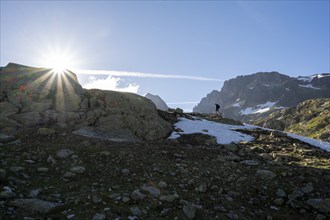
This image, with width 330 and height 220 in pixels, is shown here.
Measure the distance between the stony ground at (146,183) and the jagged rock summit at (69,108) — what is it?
10.6 feet

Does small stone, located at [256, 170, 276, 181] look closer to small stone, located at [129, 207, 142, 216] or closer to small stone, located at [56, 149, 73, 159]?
small stone, located at [129, 207, 142, 216]

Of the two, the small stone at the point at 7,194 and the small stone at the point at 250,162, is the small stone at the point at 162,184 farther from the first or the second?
the small stone at the point at 250,162

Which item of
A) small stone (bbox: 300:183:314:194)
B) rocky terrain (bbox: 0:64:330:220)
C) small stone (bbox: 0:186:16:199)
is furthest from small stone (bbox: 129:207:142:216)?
small stone (bbox: 300:183:314:194)

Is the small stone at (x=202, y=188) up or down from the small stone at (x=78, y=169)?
down

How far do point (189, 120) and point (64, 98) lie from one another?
14859 mm

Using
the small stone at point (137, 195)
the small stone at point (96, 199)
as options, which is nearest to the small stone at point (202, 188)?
the small stone at point (137, 195)

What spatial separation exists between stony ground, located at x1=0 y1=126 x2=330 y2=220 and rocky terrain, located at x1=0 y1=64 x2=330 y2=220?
0.15 feet

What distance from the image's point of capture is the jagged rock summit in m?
23.6

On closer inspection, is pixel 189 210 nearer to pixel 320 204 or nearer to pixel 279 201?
pixel 279 201

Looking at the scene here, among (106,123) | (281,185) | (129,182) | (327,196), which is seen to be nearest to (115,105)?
(106,123)

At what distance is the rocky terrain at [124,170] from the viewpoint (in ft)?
40.3

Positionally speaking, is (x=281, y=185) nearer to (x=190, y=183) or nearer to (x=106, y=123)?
(x=190, y=183)

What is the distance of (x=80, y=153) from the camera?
57.7 ft

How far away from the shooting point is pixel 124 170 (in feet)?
51.5
